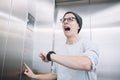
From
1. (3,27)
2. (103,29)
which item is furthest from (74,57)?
(103,29)

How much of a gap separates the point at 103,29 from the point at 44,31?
97 centimetres

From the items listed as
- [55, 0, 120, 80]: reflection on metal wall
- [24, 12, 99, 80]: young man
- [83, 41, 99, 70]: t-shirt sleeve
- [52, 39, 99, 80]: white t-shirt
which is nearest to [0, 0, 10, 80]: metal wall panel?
[24, 12, 99, 80]: young man

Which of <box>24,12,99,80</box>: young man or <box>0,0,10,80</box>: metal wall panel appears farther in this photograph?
<box>0,0,10,80</box>: metal wall panel

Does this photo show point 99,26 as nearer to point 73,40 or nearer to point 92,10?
point 92,10

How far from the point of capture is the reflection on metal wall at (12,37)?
1612 millimetres

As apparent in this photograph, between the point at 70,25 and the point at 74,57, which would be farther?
the point at 70,25

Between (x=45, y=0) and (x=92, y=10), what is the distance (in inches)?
32.5

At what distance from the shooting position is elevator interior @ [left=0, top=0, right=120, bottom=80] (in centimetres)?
170

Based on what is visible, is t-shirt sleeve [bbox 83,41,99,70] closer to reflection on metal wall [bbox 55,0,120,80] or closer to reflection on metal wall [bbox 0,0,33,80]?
reflection on metal wall [bbox 0,0,33,80]

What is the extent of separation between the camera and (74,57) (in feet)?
4.15

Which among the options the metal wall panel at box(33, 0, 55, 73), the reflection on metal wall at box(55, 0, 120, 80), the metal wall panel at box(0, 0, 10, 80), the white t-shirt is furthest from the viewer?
the reflection on metal wall at box(55, 0, 120, 80)

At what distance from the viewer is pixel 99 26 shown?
9.59 feet

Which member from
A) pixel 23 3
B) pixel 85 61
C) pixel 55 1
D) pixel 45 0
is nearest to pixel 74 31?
pixel 85 61

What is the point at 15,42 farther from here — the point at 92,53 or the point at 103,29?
the point at 103,29
